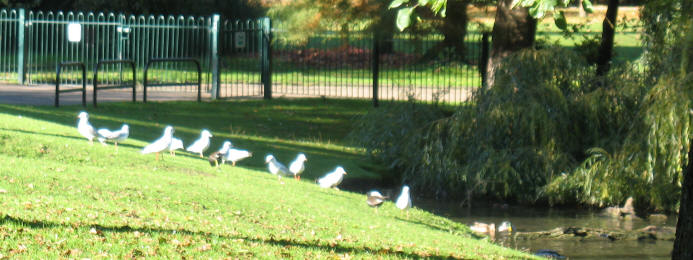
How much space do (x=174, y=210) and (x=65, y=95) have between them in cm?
1355

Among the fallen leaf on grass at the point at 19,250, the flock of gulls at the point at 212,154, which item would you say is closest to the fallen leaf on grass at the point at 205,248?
the fallen leaf on grass at the point at 19,250

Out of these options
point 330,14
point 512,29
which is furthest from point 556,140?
point 330,14

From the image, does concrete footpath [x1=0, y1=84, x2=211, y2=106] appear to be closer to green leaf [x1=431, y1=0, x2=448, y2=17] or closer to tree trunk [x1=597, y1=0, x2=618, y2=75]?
tree trunk [x1=597, y1=0, x2=618, y2=75]

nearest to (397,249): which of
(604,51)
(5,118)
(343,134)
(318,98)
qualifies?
(5,118)

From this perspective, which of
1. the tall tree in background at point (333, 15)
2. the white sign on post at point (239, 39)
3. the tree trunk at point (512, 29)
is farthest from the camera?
the white sign on post at point (239, 39)

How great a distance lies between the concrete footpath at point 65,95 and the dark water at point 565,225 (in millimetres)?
9510

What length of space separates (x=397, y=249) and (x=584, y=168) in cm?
630

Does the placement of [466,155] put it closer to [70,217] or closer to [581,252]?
[581,252]

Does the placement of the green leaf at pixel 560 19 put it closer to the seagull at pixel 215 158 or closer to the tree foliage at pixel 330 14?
the seagull at pixel 215 158

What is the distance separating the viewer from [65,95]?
2153cm

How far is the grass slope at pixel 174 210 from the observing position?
22.7 feet

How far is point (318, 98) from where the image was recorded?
2472 cm

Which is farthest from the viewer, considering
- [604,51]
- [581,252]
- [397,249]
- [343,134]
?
[604,51]

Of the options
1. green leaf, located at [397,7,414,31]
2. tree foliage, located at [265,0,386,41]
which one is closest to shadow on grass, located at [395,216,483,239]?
green leaf, located at [397,7,414,31]
